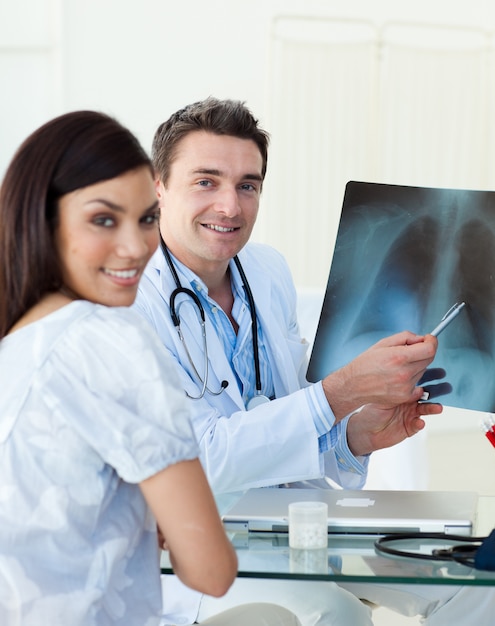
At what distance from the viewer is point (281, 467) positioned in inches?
64.7

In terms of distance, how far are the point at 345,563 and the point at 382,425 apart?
1.92 ft

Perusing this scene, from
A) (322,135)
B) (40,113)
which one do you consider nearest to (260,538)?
(322,135)

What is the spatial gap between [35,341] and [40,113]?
5.20m

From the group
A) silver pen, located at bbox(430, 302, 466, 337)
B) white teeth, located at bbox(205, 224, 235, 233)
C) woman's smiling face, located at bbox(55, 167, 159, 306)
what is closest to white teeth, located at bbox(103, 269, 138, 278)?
woman's smiling face, located at bbox(55, 167, 159, 306)

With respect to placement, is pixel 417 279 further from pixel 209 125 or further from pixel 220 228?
pixel 209 125

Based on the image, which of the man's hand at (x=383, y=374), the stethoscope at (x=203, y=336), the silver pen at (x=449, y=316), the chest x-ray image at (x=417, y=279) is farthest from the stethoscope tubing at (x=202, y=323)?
the silver pen at (x=449, y=316)

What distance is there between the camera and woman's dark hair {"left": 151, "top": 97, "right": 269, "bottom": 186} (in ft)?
6.21

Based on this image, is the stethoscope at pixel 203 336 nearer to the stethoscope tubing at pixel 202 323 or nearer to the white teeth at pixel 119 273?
the stethoscope tubing at pixel 202 323

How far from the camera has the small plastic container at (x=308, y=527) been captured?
4.03 feet

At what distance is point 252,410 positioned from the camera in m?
1.68

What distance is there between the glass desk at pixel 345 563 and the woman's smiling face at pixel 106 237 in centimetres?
34

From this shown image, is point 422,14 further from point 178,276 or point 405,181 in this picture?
point 178,276

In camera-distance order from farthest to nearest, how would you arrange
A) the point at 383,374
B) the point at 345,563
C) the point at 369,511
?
1. the point at 383,374
2. the point at 369,511
3. the point at 345,563

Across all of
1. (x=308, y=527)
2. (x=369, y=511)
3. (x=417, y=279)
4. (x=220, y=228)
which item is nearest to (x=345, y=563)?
(x=308, y=527)
